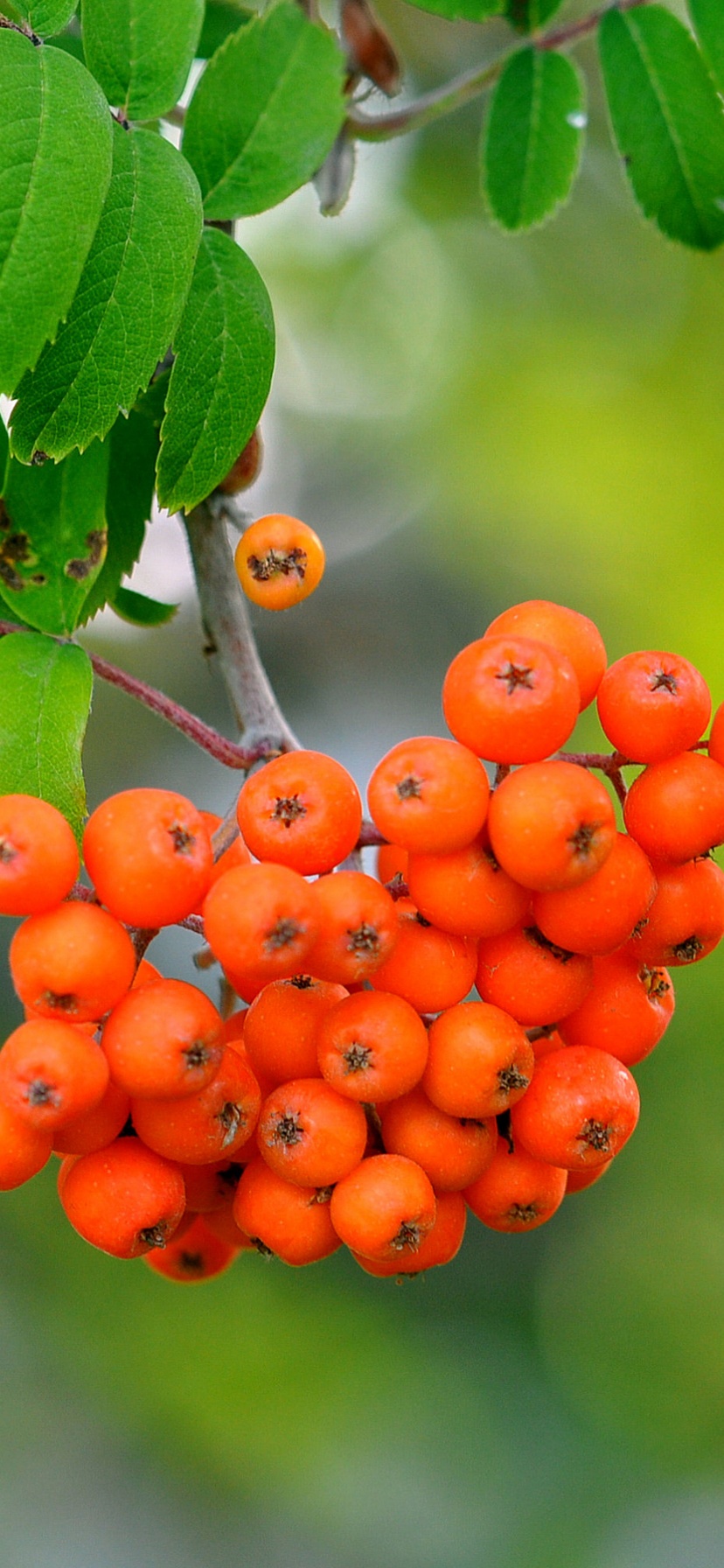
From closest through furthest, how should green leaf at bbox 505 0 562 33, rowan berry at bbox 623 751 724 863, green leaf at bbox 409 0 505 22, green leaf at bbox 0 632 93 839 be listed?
rowan berry at bbox 623 751 724 863 < green leaf at bbox 0 632 93 839 < green leaf at bbox 409 0 505 22 < green leaf at bbox 505 0 562 33

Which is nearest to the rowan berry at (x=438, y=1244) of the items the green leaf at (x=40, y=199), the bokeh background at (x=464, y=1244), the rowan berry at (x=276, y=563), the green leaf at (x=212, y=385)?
the rowan berry at (x=276, y=563)

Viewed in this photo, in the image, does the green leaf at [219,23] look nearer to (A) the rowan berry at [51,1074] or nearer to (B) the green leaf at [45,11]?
(B) the green leaf at [45,11]

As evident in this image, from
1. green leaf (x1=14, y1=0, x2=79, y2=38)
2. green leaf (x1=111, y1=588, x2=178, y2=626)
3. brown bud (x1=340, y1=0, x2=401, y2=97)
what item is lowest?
green leaf (x1=111, y1=588, x2=178, y2=626)

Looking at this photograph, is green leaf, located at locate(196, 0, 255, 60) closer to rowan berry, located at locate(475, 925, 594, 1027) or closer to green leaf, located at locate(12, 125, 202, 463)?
green leaf, located at locate(12, 125, 202, 463)

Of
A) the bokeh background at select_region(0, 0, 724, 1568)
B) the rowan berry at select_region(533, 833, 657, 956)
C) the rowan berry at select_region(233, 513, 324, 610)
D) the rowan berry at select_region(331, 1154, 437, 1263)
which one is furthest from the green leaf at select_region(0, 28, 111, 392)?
the bokeh background at select_region(0, 0, 724, 1568)

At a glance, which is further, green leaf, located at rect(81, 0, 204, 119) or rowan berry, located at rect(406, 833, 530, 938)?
green leaf, located at rect(81, 0, 204, 119)

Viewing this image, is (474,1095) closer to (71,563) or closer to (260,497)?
(71,563)

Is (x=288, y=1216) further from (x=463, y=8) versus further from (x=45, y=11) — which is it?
(x=463, y=8)
